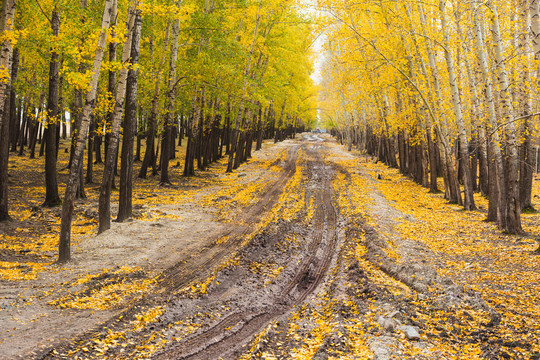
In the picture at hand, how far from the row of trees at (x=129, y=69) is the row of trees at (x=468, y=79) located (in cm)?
599

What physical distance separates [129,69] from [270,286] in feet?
25.1

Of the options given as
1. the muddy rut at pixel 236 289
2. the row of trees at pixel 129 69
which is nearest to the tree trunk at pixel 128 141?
the row of trees at pixel 129 69

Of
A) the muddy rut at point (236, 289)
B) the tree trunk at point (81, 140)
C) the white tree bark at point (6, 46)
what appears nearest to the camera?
the muddy rut at point (236, 289)

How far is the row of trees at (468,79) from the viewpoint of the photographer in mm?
10625

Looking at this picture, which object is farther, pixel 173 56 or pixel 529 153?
pixel 173 56

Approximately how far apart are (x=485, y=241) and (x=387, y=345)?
7.15m

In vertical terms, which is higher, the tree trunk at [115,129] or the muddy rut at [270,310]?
the tree trunk at [115,129]

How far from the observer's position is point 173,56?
704 inches

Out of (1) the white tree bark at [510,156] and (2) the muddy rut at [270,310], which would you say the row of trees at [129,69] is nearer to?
(2) the muddy rut at [270,310]

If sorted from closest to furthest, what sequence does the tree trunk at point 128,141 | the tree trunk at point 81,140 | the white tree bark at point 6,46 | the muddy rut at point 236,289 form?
the muddy rut at point 236,289
the tree trunk at point 81,140
the white tree bark at point 6,46
the tree trunk at point 128,141

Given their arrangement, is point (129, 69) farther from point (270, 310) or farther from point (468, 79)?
point (468, 79)

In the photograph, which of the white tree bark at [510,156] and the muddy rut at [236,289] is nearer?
the muddy rut at [236,289]

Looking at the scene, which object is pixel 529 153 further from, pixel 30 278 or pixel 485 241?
pixel 30 278

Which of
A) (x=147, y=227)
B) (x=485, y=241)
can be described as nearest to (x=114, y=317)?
(x=147, y=227)
